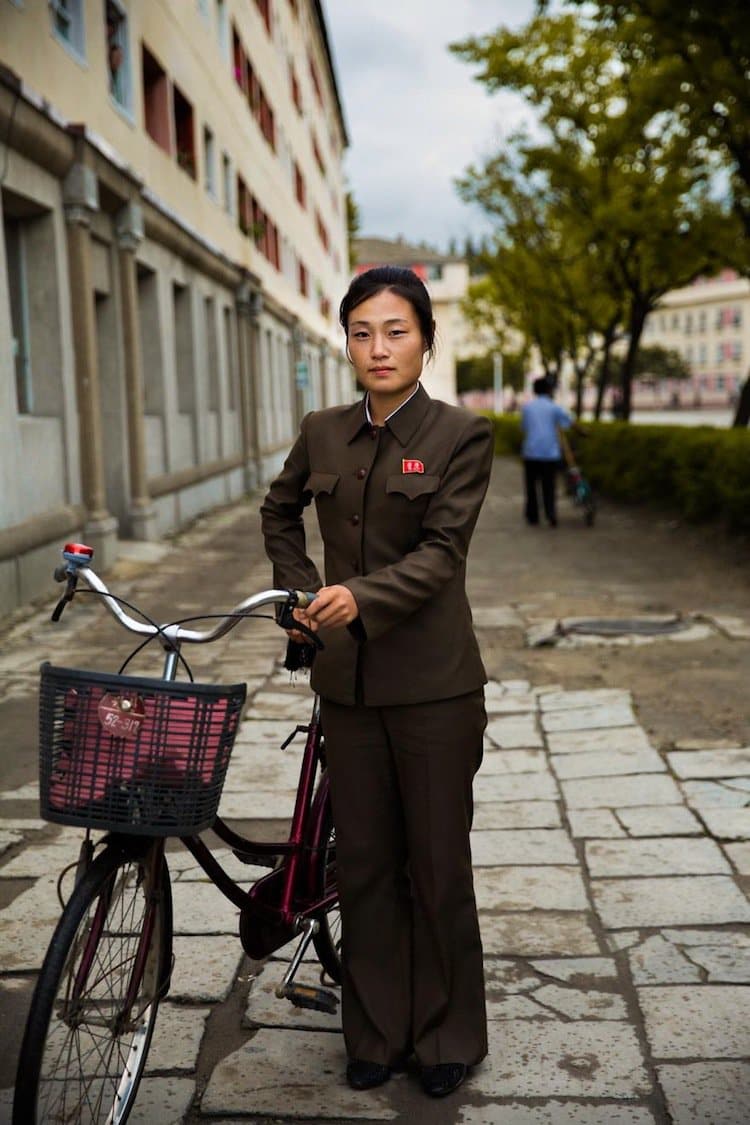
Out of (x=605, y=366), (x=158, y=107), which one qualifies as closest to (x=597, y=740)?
(x=158, y=107)

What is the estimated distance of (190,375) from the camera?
20516mm

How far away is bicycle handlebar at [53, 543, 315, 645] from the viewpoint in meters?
2.71

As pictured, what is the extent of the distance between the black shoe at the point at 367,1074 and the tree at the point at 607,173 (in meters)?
19.9

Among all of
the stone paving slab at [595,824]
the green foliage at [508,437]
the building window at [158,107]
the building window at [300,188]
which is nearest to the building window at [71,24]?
the building window at [158,107]

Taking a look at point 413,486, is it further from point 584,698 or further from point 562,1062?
point 584,698

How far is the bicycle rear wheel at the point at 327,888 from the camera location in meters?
3.48

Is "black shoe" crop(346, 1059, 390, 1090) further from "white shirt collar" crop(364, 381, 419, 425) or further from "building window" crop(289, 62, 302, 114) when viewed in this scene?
"building window" crop(289, 62, 302, 114)

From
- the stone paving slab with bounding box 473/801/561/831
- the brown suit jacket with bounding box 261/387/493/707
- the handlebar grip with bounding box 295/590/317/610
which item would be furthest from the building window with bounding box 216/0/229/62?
the handlebar grip with bounding box 295/590/317/610

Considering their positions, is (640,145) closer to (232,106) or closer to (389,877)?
(232,106)

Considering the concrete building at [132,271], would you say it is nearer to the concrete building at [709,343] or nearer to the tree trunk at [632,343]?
the tree trunk at [632,343]

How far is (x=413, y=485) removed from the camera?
317 centimetres

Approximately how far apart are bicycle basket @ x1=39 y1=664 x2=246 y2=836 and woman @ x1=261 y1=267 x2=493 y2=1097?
0.62 metres

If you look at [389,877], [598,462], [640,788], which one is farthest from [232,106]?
[389,877]

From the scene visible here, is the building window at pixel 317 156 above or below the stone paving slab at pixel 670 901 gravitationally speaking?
above
